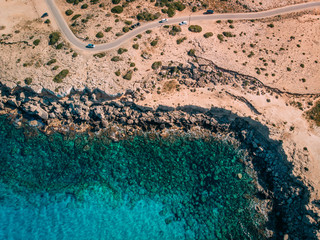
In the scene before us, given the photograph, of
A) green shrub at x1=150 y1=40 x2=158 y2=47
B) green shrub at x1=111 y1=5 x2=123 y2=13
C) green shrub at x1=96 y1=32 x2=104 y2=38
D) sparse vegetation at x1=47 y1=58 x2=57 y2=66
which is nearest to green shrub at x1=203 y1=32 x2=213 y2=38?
green shrub at x1=150 y1=40 x2=158 y2=47

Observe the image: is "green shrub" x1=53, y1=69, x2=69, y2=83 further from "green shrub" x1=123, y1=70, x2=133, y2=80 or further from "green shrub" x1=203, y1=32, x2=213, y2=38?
"green shrub" x1=203, y1=32, x2=213, y2=38

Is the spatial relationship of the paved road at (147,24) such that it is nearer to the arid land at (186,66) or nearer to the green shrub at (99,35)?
the arid land at (186,66)

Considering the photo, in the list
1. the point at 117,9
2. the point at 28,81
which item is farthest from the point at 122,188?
the point at 117,9

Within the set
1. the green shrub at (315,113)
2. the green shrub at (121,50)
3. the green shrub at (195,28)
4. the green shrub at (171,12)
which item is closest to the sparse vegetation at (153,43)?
the green shrub at (121,50)

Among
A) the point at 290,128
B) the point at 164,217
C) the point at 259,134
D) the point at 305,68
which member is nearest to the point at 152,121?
the point at 164,217

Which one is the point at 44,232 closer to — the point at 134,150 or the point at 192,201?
the point at 134,150

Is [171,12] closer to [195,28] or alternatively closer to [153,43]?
[195,28]
